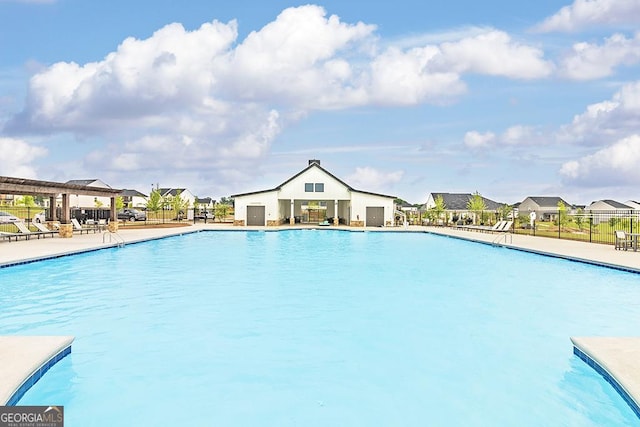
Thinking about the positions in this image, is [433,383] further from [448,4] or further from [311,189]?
[311,189]

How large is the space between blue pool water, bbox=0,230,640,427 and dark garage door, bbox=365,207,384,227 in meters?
27.5

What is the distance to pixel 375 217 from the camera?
44625 millimetres

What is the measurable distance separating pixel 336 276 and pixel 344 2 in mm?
16884

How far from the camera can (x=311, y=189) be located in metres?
44.5

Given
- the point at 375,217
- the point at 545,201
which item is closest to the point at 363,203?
the point at 375,217

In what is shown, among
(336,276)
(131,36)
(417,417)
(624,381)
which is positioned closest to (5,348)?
(417,417)

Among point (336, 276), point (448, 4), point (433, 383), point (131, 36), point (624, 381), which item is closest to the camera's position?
point (624, 381)

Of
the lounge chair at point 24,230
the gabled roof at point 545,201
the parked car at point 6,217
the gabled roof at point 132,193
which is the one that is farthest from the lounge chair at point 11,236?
the gabled roof at point 545,201

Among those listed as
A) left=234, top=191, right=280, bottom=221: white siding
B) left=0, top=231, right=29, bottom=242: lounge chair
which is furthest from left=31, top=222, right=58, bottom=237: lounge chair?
left=234, top=191, right=280, bottom=221: white siding

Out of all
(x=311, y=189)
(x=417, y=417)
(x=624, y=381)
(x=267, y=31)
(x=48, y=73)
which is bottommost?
(x=417, y=417)

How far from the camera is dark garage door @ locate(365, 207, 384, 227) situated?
1753 inches

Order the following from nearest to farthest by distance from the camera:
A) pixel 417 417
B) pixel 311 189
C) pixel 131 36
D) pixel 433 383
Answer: pixel 417 417
pixel 433 383
pixel 131 36
pixel 311 189

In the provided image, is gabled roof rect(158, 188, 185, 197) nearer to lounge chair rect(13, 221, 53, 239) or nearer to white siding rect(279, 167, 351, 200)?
white siding rect(279, 167, 351, 200)

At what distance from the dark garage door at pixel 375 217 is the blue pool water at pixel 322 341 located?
90.3ft
